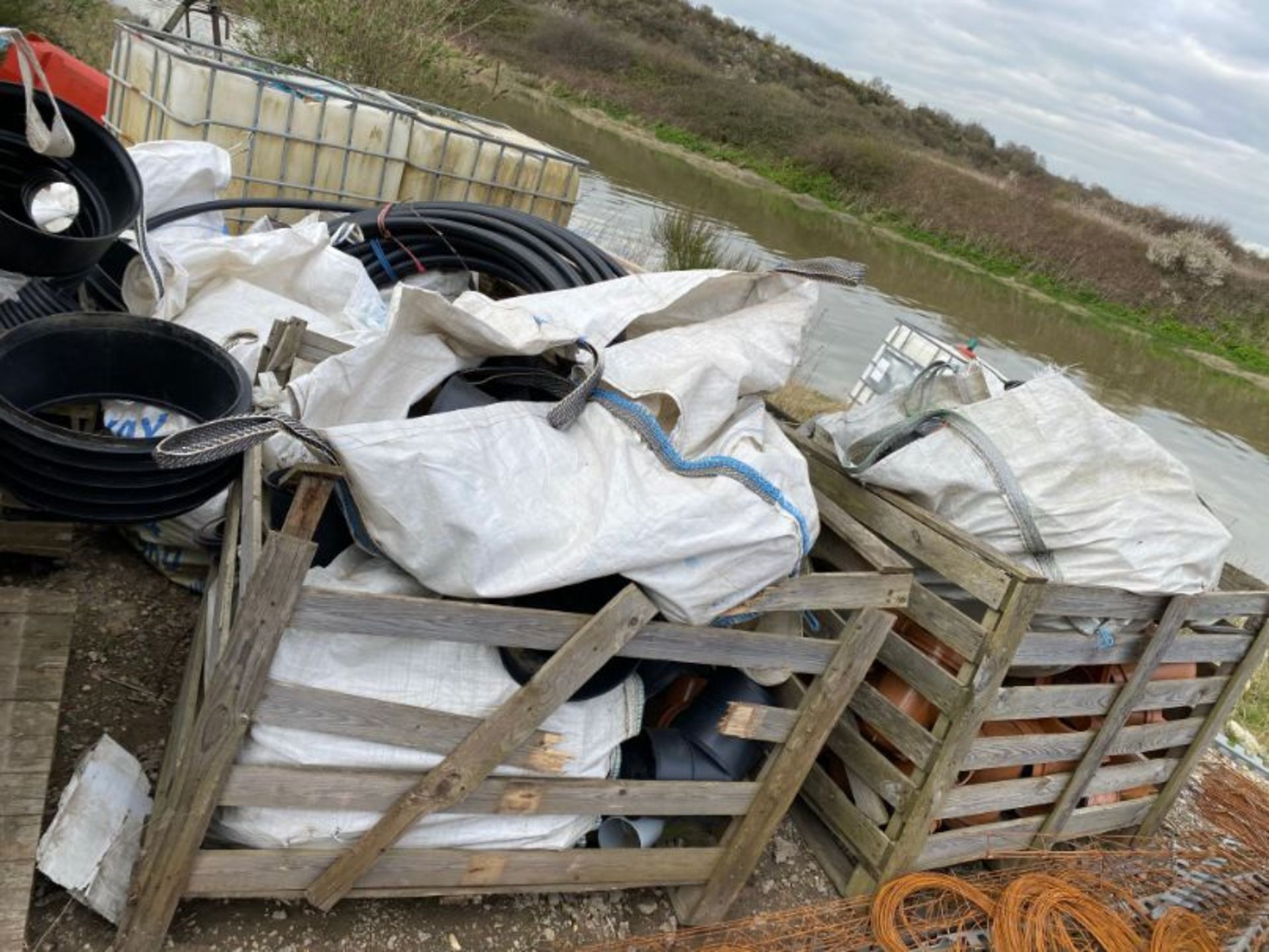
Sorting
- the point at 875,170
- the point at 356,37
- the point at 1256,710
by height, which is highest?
the point at 875,170

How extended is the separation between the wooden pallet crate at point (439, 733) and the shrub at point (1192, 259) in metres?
30.7

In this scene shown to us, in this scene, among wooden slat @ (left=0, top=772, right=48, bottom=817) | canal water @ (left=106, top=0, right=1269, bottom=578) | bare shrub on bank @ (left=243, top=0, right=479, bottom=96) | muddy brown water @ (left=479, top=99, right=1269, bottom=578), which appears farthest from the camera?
muddy brown water @ (left=479, top=99, right=1269, bottom=578)

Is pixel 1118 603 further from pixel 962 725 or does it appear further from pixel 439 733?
pixel 439 733

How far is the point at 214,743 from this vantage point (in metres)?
1.88

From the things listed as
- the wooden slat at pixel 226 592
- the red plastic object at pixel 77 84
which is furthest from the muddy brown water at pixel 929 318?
the wooden slat at pixel 226 592

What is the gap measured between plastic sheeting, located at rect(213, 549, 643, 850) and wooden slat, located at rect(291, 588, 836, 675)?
10cm

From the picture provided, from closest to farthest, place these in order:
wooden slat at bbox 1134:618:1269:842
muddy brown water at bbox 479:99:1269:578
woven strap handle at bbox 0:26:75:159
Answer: woven strap handle at bbox 0:26:75:159 < wooden slat at bbox 1134:618:1269:842 < muddy brown water at bbox 479:99:1269:578

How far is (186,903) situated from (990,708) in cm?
216

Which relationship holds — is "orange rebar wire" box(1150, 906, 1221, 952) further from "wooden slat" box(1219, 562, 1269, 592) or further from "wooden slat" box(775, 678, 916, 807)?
"wooden slat" box(1219, 562, 1269, 592)

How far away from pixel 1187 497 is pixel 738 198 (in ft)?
74.2

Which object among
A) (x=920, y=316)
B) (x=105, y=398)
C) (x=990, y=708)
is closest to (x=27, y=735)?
(x=105, y=398)

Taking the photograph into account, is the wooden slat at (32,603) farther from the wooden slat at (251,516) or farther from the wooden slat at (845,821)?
the wooden slat at (845,821)

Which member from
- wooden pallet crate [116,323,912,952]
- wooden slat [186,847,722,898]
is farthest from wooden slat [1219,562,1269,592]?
wooden slat [186,847,722,898]

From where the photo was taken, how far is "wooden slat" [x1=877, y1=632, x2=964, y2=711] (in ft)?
Result: 8.95
